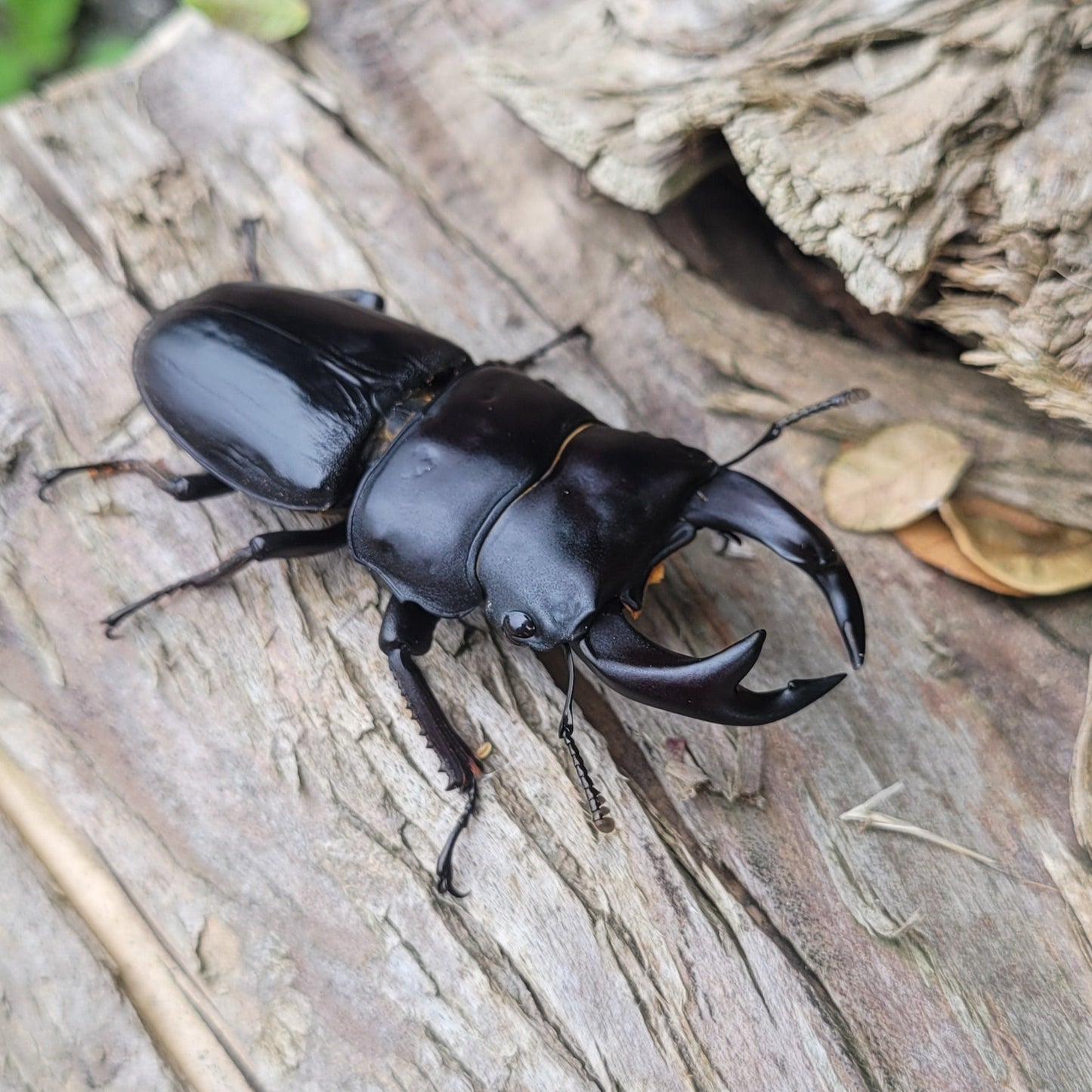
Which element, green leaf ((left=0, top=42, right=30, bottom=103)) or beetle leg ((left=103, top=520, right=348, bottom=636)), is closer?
beetle leg ((left=103, top=520, right=348, bottom=636))

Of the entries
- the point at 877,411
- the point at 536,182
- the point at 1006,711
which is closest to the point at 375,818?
the point at 1006,711

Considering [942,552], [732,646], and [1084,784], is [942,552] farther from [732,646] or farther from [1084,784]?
[732,646]

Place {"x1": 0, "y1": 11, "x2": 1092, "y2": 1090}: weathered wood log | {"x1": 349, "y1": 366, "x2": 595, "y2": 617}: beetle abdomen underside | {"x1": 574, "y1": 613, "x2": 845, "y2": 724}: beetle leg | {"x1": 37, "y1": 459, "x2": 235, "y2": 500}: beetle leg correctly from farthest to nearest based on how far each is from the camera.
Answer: {"x1": 37, "y1": 459, "x2": 235, "y2": 500}: beetle leg
{"x1": 349, "y1": 366, "x2": 595, "y2": 617}: beetle abdomen underside
{"x1": 0, "y1": 11, "x2": 1092, "y2": 1090}: weathered wood log
{"x1": 574, "y1": 613, "x2": 845, "y2": 724}: beetle leg

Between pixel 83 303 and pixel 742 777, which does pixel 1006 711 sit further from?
pixel 83 303

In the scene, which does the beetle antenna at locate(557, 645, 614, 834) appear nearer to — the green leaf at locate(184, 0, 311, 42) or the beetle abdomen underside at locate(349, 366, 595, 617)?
the beetle abdomen underside at locate(349, 366, 595, 617)

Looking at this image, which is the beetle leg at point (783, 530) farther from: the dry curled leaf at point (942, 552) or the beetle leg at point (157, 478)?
the beetle leg at point (157, 478)

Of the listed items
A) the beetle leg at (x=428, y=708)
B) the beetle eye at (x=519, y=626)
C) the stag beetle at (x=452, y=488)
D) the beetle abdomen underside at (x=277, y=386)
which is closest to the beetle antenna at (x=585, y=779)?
the stag beetle at (x=452, y=488)

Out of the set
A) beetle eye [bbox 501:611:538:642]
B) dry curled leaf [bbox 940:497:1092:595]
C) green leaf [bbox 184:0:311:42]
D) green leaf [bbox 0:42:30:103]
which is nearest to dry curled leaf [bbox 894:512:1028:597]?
dry curled leaf [bbox 940:497:1092:595]
